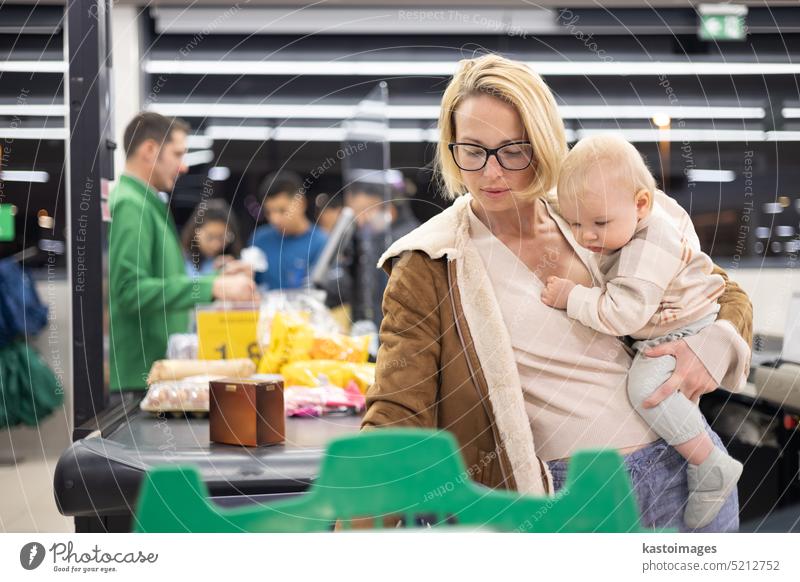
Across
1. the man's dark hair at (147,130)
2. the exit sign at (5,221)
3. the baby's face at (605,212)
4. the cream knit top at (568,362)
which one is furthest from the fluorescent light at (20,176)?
the baby's face at (605,212)

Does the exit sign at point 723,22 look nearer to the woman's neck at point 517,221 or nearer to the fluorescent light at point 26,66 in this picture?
the woman's neck at point 517,221

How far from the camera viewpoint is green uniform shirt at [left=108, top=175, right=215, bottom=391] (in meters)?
1.50

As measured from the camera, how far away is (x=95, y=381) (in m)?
1.45

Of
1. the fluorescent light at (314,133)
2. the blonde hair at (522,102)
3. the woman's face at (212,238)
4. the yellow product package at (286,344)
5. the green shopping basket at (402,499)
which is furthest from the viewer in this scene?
the fluorescent light at (314,133)

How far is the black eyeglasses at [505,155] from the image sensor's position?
3.28 ft

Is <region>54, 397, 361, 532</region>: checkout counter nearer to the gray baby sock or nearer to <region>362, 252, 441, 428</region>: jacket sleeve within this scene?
<region>362, 252, 441, 428</region>: jacket sleeve

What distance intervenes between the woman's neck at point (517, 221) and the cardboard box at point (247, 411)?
1.41ft

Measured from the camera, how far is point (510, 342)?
1.05m
